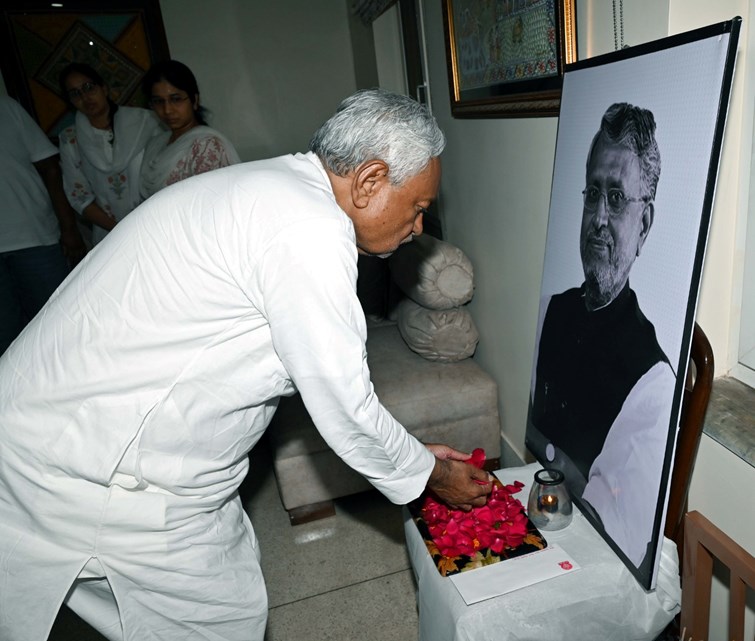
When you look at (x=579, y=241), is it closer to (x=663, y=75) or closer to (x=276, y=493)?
(x=663, y=75)

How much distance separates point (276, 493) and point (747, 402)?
1828mm

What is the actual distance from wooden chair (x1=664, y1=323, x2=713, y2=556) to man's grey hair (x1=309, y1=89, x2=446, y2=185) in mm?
531

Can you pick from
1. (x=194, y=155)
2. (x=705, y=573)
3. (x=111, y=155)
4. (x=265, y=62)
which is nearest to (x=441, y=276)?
(x=194, y=155)

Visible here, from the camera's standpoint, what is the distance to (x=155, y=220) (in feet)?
3.24

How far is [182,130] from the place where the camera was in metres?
2.44

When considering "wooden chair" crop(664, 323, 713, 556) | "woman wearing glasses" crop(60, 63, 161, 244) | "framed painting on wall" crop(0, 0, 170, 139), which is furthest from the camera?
"framed painting on wall" crop(0, 0, 170, 139)

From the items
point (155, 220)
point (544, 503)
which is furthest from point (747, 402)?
point (155, 220)

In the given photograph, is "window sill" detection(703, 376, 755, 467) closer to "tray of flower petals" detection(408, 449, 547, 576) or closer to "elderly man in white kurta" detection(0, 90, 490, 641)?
"tray of flower petals" detection(408, 449, 547, 576)

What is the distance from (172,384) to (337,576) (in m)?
1.23

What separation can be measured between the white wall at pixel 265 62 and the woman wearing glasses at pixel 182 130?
158cm

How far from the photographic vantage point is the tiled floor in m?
1.76

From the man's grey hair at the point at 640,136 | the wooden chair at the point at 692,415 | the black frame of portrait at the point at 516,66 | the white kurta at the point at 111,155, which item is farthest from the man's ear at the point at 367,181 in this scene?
the white kurta at the point at 111,155

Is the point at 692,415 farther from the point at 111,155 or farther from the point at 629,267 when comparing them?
the point at 111,155

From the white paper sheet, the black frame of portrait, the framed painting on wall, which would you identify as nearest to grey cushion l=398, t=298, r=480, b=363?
the black frame of portrait
